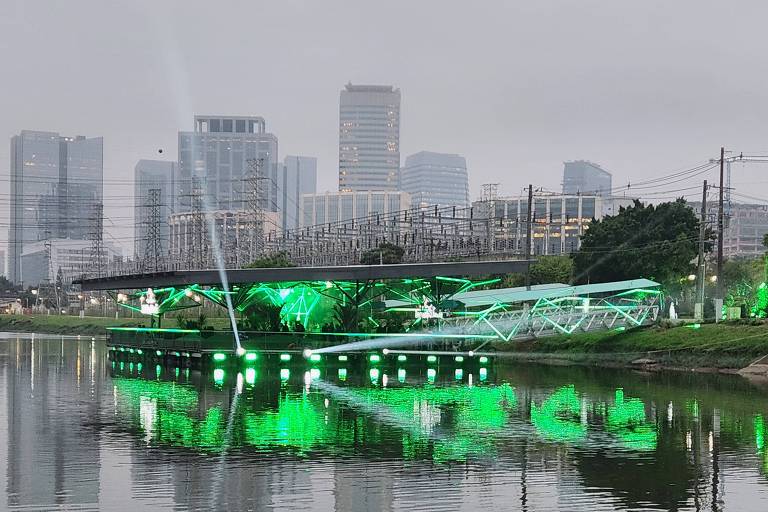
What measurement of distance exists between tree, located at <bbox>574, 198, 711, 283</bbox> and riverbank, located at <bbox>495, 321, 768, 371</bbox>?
54.9 feet

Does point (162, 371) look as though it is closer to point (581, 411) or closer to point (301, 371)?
point (301, 371)

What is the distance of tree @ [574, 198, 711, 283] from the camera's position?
9638cm

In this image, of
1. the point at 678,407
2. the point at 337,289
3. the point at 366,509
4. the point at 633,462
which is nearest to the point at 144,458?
the point at 366,509

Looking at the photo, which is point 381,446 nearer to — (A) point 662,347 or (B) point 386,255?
(A) point 662,347

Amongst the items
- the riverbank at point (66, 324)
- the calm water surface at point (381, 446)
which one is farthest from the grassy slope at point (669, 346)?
the riverbank at point (66, 324)

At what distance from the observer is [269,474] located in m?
25.5

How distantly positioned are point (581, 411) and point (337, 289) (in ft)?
128

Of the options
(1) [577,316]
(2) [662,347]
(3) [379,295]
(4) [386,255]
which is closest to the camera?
(2) [662,347]

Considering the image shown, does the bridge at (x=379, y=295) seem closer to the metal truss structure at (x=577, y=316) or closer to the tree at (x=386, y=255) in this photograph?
the metal truss structure at (x=577, y=316)

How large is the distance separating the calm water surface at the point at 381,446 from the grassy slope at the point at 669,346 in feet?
35.2

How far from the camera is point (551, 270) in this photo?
383ft

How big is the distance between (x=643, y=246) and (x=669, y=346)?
93.0 feet

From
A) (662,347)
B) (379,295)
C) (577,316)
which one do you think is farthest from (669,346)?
(379,295)

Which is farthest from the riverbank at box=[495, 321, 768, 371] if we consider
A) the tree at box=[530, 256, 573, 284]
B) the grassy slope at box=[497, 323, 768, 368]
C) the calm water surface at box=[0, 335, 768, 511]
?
the tree at box=[530, 256, 573, 284]
